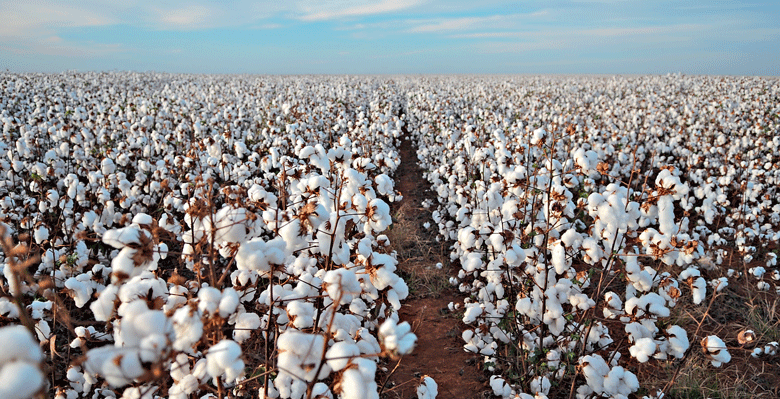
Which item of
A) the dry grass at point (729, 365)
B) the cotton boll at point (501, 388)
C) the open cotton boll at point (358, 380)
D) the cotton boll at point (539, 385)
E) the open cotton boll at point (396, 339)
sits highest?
the open cotton boll at point (396, 339)

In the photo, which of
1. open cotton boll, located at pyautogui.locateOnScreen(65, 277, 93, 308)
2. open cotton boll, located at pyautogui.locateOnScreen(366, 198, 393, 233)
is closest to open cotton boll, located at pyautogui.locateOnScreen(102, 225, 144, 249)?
A: open cotton boll, located at pyautogui.locateOnScreen(366, 198, 393, 233)

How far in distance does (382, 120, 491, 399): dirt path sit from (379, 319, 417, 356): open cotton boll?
1.96 meters

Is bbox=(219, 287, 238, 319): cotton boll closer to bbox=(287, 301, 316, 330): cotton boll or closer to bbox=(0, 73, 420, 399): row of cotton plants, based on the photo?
bbox=(0, 73, 420, 399): row of cotton plants

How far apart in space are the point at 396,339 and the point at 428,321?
4.28m

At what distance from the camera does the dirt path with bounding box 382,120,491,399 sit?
14.0ft

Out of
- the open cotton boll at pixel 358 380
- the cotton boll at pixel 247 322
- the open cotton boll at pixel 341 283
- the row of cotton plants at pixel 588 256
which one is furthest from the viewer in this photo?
the row of cotton plants at pixel 588 256

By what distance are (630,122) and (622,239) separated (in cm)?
1302

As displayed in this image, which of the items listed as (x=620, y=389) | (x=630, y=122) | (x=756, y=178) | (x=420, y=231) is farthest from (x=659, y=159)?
(x=620, y=389)

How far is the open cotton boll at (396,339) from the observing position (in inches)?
48.4

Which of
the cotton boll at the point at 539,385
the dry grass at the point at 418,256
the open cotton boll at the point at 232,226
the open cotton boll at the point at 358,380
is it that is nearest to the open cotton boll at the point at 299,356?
the open cotton boll at the point at 358,380

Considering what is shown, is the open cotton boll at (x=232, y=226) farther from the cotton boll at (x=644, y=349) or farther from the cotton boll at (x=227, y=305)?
the cotton boll at (x=644, y=349)

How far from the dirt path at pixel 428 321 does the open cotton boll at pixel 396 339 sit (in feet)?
6.44

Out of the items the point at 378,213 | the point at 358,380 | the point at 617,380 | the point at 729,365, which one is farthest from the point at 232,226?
the point at 729,365

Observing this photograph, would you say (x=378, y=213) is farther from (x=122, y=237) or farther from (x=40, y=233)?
(x=40, y=233)
